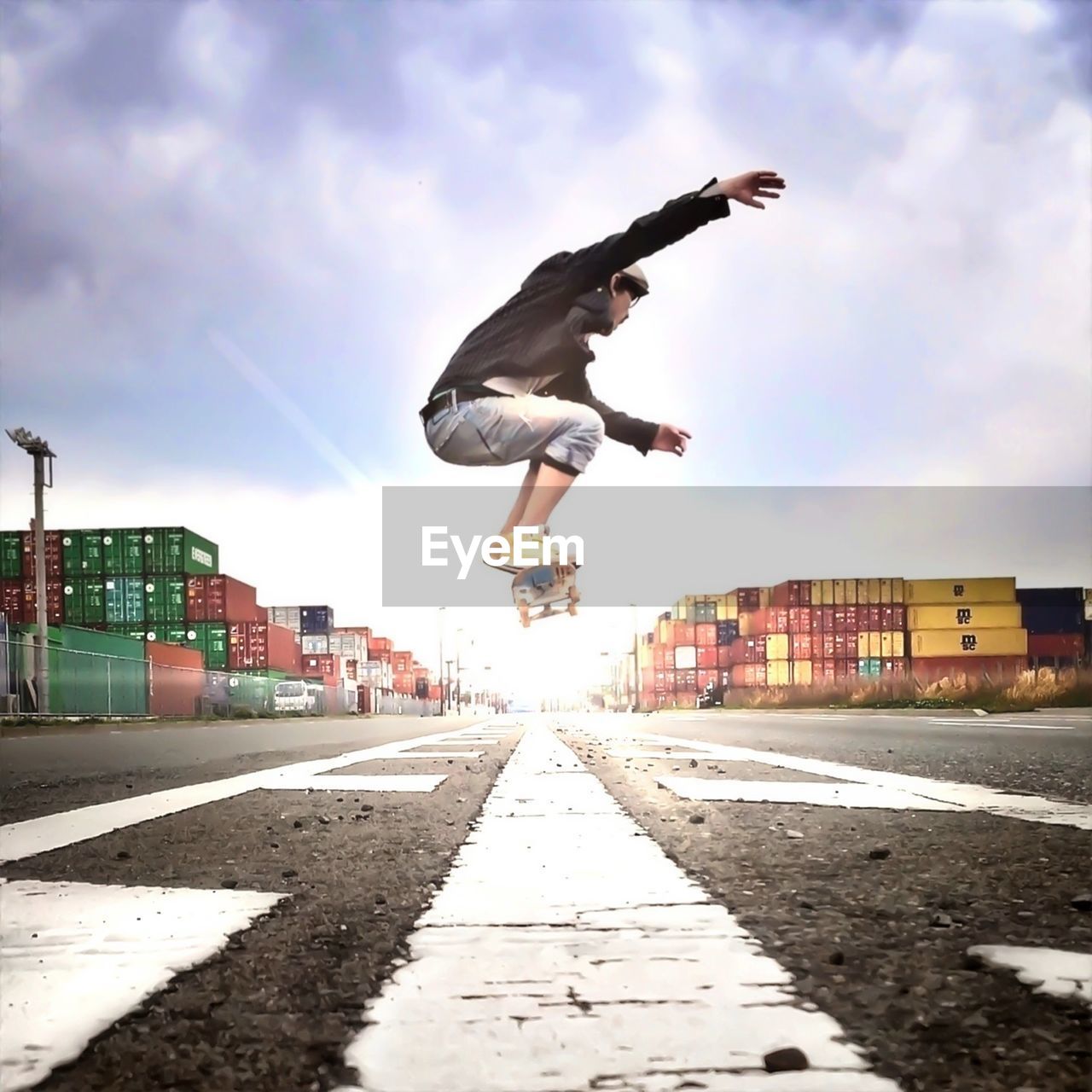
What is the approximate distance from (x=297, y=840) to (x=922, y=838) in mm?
1531

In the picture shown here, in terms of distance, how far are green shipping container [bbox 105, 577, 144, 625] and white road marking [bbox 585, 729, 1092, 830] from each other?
37747mm

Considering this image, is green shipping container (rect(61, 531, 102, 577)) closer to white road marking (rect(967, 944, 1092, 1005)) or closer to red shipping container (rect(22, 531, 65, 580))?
red shipping container (rect(22, 531, 65, 580))

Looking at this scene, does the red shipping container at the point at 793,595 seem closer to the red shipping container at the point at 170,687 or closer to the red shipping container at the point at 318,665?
the red shipping container at the point at 170,687

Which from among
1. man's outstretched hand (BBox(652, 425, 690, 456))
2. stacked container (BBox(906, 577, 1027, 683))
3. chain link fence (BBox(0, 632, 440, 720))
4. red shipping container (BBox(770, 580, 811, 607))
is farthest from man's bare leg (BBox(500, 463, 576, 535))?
stacked container (BBox(906, 577, 1027, 683))

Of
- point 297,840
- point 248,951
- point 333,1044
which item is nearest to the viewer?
point 333,1044

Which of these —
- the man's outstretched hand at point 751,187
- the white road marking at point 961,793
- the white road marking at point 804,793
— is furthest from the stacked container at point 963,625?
the man's outstretched hand at point 751,187

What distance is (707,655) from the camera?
66.1 metres

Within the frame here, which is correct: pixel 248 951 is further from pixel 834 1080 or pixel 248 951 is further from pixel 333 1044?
pixel 834 1080

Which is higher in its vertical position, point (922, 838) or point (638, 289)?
point (638, 289)

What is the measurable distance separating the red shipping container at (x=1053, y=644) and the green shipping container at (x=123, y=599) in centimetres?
4240

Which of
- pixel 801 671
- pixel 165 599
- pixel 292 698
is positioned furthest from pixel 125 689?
pixel 801 671

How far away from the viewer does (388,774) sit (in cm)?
505

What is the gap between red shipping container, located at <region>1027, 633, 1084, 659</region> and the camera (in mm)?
52750

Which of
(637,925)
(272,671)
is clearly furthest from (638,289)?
(272,671)
